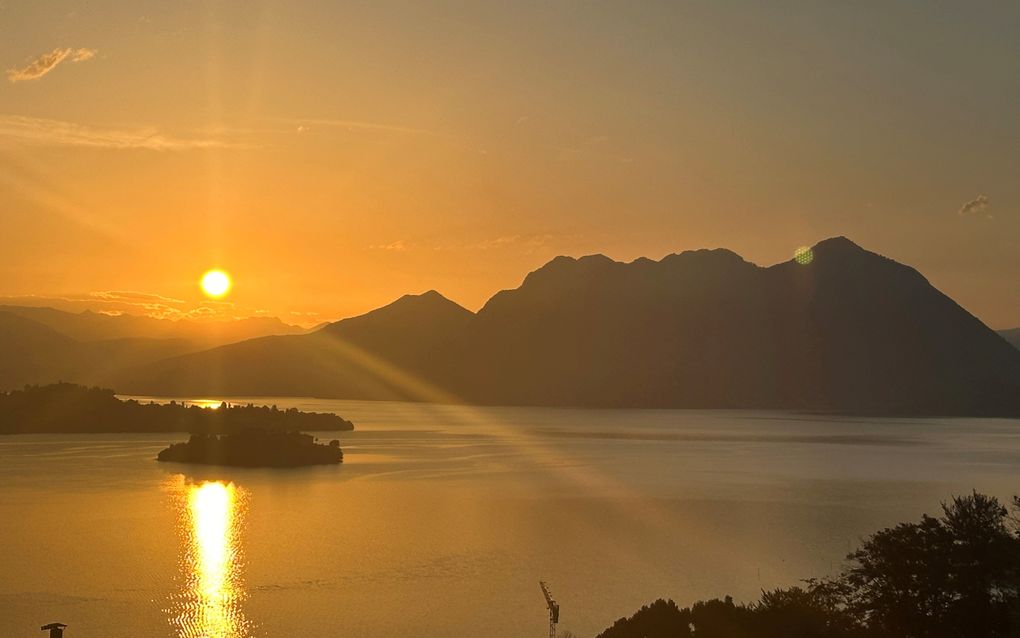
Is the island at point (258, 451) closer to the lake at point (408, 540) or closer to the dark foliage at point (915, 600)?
the lake at point (408, 540)

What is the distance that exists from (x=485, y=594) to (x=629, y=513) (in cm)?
4462

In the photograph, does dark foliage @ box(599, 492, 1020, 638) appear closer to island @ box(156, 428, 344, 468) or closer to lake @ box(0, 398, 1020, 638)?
lake @ box(0, 398, 1020, 638)

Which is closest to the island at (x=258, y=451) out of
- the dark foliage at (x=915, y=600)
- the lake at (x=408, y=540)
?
the lake at (x=408, y=540)

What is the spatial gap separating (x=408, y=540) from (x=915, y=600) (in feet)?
165

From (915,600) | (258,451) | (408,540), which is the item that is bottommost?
(408,540)

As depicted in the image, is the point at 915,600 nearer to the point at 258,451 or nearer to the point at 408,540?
the point at 408,540

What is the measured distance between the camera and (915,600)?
38.5 meters

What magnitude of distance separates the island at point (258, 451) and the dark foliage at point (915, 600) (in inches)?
4890

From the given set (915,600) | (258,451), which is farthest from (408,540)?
(258,451)

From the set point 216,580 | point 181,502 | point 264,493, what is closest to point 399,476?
point 264,493

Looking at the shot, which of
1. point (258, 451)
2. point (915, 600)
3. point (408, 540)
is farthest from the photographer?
point (258, 451)

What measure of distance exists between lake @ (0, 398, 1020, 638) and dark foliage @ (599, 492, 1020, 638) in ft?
→ 44.4

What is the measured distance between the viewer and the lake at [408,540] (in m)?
55.1

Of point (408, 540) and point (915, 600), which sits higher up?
Answer: point (915, 600)
